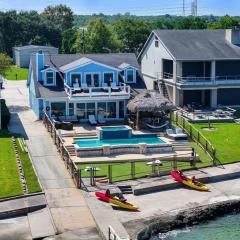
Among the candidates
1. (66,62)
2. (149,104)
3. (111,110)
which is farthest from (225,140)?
(66,62)

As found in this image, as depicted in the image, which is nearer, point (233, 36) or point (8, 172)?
point (8, 172)

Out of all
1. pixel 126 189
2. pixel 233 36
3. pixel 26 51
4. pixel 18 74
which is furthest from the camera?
pixel 26 51

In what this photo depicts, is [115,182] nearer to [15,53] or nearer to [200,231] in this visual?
[200,231]

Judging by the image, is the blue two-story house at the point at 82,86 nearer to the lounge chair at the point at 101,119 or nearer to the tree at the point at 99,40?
the lounge chair at the point at 101,119

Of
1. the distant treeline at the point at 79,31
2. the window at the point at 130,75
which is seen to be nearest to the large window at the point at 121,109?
the window at the point at 130,75

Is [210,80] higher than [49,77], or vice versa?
[49,77]

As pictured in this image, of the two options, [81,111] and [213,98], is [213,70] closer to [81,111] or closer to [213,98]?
[213,98]
